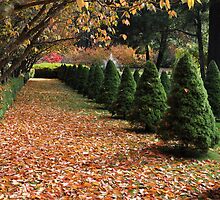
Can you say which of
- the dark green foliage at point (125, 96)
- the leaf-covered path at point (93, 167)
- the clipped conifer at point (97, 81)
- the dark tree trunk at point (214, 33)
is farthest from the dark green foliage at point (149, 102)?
the clipped conifer at point (97, 81)

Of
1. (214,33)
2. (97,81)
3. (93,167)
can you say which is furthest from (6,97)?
(214,33)

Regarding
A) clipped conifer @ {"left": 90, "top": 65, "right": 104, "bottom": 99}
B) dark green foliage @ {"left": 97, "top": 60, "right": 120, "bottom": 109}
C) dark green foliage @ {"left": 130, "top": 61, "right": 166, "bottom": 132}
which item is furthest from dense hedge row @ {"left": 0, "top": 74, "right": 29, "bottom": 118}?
dark green foliage @ {"left": 130, "top": 61, "right": 166, "bottom": 132}

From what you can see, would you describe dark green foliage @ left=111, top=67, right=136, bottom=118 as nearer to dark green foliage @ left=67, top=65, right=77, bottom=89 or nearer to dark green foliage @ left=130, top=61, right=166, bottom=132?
dark green foliage @ left=130, top=61, right=166, bottom=132

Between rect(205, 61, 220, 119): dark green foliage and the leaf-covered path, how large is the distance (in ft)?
13.5

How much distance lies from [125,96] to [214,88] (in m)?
3.27

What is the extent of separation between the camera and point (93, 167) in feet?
20.2

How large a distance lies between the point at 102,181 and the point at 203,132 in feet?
8.55

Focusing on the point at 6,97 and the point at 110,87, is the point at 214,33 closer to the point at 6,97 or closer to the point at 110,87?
the point at 110,87

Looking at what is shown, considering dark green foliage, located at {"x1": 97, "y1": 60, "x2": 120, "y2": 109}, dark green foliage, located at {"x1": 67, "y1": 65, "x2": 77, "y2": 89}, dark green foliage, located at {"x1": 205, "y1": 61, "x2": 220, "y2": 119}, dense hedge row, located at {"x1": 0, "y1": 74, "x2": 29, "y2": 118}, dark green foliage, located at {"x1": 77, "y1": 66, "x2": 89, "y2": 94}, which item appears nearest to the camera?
dense hedge row, located at {"x1": 0, "y1": 74, "x2": 29, "y2": 118}

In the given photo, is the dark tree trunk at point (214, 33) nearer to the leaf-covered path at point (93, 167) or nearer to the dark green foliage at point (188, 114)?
the leaf-covered path at point (93, 167)

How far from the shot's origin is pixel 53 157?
676 cm

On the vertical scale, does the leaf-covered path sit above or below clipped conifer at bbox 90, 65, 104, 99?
below

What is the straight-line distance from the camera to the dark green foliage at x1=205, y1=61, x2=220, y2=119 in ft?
41.0

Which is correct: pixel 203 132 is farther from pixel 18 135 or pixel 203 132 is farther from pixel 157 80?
pixel 18 135
